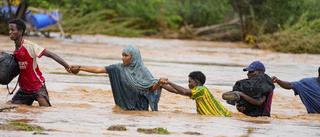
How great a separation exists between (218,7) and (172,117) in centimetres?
2801

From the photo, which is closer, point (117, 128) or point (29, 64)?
point (117, 128)

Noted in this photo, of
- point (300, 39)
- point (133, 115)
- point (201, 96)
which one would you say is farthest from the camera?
point (300, 39)

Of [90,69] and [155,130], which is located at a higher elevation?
[90,69]

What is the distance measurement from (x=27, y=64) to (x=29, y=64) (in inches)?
1.0

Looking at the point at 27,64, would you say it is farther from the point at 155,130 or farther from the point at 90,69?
the point at 155,130

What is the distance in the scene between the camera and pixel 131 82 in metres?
6.23

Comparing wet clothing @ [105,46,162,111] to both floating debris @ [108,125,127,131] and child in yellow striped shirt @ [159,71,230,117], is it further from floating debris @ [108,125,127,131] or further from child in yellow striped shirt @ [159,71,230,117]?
floating debris @ [108,125,127,131]

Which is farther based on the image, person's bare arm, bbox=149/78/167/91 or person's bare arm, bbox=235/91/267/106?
person's bare arm, bbox=235/91/267/106

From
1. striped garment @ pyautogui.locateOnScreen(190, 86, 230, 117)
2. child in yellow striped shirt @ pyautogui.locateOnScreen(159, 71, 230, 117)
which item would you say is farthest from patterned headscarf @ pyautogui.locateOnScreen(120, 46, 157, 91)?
striped garment @ pyautogui.locateOnScreen(190, 86, 230, 117)

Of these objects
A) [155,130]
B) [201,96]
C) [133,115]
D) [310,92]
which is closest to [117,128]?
[155,130]

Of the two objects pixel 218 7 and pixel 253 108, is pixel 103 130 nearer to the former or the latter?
pixel 253 108

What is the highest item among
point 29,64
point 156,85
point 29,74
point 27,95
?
point 29,64

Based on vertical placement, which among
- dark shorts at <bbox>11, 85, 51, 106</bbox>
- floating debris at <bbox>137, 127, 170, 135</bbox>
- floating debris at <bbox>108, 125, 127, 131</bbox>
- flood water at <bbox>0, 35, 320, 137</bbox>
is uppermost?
dark shorts at <bbox>11, 85, 51, 106</bbox>

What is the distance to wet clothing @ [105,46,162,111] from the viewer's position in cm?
623
